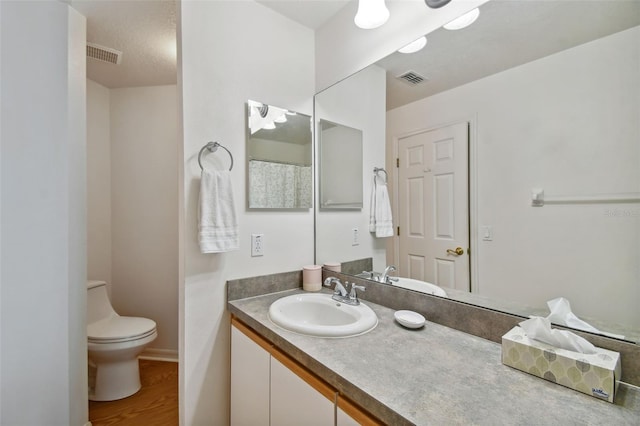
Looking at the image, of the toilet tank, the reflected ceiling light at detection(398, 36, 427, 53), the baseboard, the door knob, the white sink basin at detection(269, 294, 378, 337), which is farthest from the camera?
the baseboard

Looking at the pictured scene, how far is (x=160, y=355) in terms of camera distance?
2479 mm

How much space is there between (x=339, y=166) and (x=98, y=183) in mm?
2151

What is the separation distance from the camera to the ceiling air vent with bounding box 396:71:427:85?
1210mm

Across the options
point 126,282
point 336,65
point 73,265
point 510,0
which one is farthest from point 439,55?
point 126,282

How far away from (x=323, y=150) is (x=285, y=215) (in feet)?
1.56

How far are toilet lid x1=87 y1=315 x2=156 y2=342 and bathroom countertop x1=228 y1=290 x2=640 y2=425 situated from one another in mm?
1454

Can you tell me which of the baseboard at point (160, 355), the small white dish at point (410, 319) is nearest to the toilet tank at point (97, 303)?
the baseboard at point (160, 355)

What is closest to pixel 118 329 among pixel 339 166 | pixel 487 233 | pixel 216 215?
pixel 216 215

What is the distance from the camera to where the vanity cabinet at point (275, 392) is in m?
0.76

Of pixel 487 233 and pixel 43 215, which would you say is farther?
pixel 43 215

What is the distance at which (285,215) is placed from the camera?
161 cm

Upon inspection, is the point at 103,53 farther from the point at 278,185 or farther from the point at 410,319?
the point at 410,319

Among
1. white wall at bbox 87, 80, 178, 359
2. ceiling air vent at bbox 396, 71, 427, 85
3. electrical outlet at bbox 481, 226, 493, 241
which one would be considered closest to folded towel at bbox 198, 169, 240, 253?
ceiling air vent at bbox 396, 71, 427, 85

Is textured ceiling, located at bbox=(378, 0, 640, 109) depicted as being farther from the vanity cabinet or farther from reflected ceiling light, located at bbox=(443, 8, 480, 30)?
the vanity cabinet
